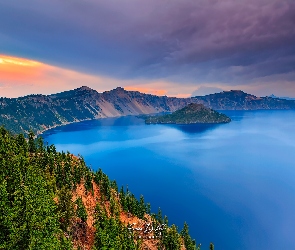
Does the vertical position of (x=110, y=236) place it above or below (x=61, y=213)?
below

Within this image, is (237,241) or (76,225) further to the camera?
(237,241)

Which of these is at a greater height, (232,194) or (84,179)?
(84,179)

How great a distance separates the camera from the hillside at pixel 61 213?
43.5 meters

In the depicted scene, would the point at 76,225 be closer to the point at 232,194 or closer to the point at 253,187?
the point at 232,194

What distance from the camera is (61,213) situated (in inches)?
2547

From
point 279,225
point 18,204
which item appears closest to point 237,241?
point 279,225

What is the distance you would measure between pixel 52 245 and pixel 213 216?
109 metres

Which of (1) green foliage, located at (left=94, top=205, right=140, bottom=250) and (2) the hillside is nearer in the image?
(2) the hillside

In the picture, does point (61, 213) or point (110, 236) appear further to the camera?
point (61, 213)

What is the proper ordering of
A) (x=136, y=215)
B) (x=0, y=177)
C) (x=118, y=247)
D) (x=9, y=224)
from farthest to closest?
(x=136, y=215) → (x=118, y=247) → (x=0, y=177) → (x=9, y=224)

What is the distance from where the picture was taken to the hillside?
143 feet

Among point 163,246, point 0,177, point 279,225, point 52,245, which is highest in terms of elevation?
point 0,177

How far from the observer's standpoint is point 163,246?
86500 millimetres

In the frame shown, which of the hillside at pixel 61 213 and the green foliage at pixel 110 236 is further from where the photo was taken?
the green foliage at pixel 110 236
